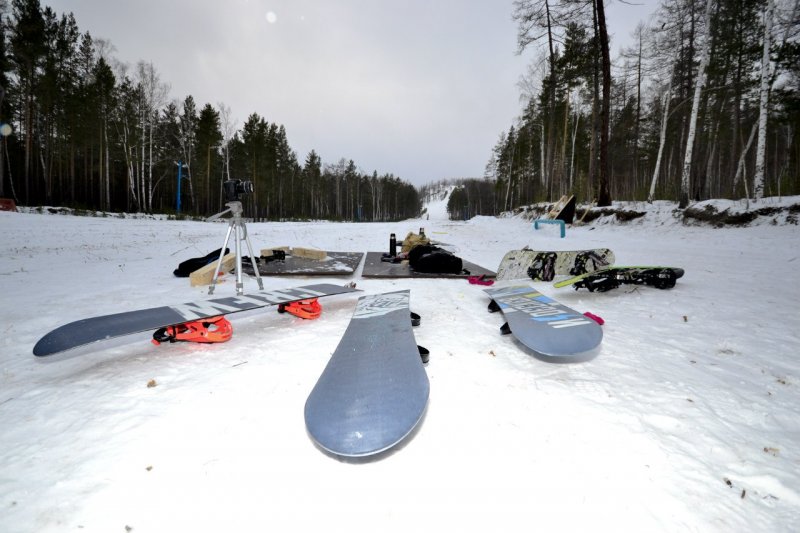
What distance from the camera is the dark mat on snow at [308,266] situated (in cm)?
482

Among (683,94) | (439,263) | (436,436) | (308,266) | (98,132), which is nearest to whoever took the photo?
(436,436)

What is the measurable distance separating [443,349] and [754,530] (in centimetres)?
148

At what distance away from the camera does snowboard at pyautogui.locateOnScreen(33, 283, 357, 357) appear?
1.79m

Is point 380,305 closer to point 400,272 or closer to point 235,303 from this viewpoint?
point 235,303

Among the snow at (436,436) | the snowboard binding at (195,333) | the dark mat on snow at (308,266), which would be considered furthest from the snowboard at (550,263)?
the snowboard binding at (195,333)

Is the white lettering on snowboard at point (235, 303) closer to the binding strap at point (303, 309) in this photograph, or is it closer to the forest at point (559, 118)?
the binding strap at point (303, 309)

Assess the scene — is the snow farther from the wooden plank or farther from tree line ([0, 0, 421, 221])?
tree line ([0, 0, 421, 221])

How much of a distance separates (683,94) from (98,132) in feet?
119

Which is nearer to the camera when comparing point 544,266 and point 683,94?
point 544,266

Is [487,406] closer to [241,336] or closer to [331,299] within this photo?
[241,336]

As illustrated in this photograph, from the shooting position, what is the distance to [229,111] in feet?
91.6

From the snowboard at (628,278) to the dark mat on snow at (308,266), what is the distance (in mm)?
3253

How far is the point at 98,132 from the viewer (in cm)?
2112

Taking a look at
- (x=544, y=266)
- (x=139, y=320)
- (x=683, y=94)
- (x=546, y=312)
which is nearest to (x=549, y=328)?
(x=546, y=312)
